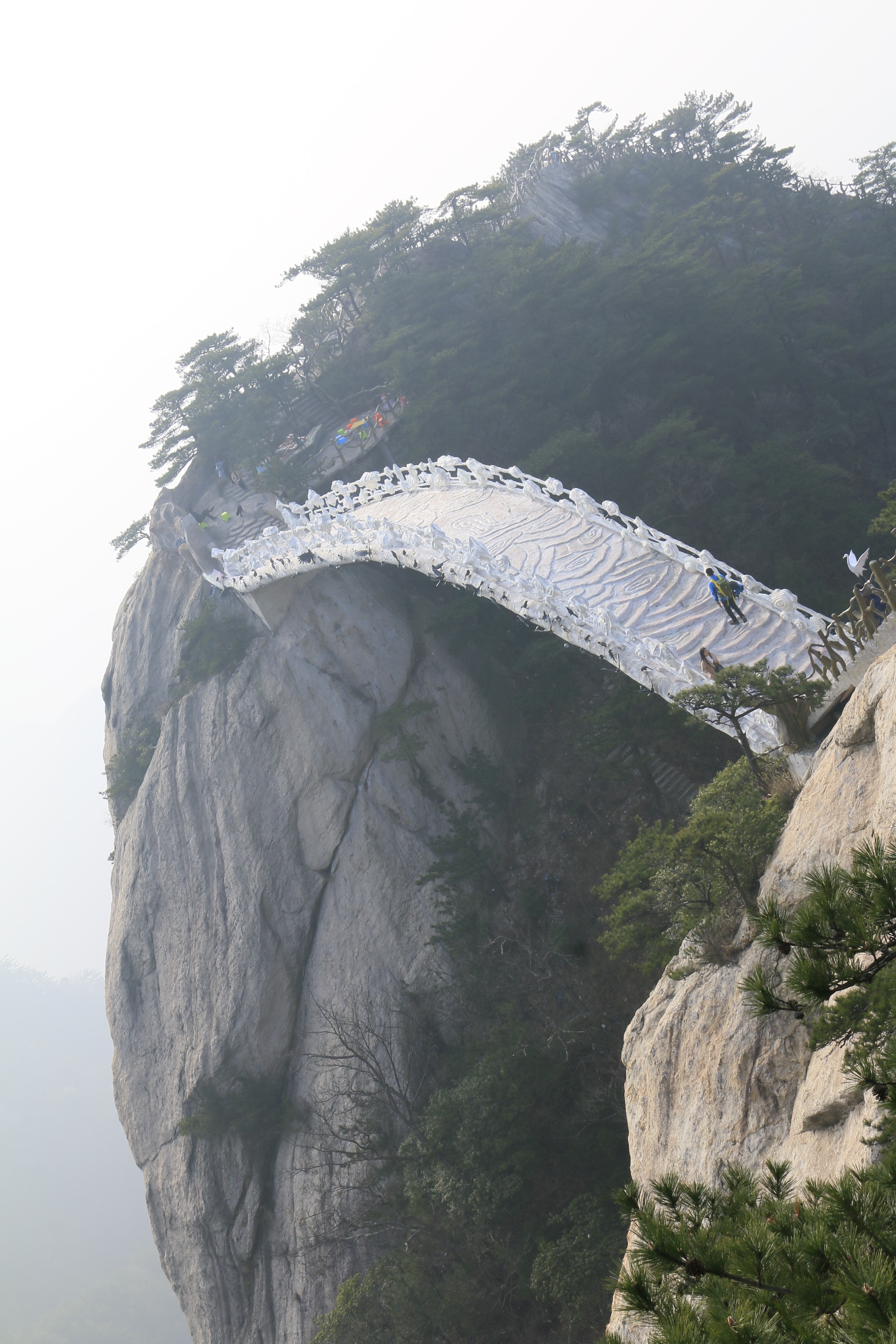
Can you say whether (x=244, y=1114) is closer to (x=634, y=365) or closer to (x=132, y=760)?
(x=132, y=760)

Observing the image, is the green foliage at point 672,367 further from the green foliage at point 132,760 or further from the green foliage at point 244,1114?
the green foliage at point 244,1114

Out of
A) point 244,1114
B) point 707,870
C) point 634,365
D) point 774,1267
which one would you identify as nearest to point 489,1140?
point 244,1114

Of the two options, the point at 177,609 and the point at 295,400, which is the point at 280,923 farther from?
the point at 295,400

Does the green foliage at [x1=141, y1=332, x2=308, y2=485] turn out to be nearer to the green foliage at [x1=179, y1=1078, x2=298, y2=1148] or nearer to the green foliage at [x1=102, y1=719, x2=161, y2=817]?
the green foliage at [x1=102, y1=719, x2=161, y2=817]

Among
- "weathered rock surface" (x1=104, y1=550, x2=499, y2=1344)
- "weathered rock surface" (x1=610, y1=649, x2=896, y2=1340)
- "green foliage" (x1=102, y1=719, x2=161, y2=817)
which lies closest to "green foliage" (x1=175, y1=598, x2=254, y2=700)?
"weathered rock surface" (x1=104, y1=550, x2=499, y2=1344)

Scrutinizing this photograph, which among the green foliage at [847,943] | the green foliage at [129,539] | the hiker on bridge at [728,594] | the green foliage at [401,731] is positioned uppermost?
the green foliage at [129,539]

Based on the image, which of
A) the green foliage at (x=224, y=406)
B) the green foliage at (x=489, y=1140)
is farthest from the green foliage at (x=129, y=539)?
the green foliage at (x=489, y=1140)
